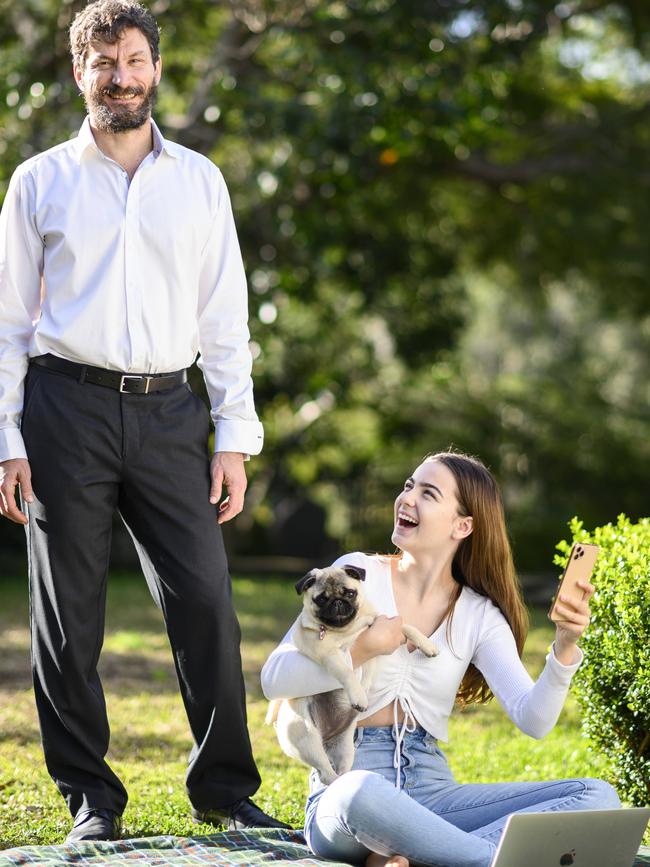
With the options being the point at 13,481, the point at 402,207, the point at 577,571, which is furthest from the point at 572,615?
the point at 402,207

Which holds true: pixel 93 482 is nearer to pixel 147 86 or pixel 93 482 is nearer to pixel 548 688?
pixel 147 86

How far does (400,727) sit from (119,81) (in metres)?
2.13

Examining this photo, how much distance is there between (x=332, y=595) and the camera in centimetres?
337

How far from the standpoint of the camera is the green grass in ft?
13.7

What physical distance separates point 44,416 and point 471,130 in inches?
300

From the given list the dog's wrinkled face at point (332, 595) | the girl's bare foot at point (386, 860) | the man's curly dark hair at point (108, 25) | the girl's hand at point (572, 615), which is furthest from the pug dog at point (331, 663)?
the man's curly dark hair at point (108, 25)

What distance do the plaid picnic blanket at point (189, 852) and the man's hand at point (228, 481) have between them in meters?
0.99

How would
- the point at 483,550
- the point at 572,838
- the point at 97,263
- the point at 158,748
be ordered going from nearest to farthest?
the point at 572,838 < the point at 97,263 < the point at 483,550 < the point at 158,748

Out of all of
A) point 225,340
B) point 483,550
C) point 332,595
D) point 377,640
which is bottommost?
point 377,640

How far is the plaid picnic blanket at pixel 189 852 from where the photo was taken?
3293mm

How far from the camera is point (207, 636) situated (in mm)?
3717

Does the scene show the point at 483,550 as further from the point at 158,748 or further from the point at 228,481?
the point at 158,748

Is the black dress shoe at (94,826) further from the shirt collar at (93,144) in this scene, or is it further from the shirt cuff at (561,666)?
the shirt collar at (93,144)

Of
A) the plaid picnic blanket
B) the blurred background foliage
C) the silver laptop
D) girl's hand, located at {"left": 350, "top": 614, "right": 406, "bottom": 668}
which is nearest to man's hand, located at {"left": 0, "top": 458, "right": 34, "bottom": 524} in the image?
the plaid picnic blanket
